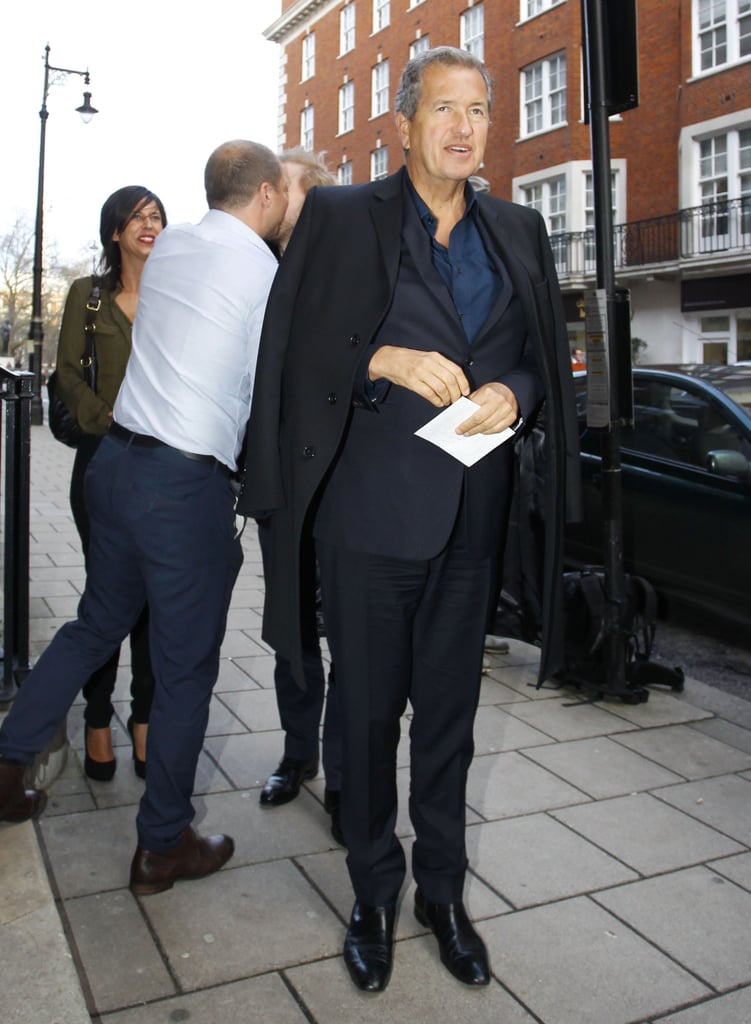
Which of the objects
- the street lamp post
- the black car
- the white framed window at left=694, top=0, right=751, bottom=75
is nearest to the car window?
the black car

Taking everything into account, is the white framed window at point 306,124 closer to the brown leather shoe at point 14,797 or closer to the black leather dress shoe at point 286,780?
the black leather dress shoe at point 286,780

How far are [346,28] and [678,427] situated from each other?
3702 centimetres

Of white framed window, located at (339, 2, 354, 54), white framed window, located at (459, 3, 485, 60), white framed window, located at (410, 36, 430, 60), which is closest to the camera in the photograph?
white framed window, located at (459, 3, 485, 60)

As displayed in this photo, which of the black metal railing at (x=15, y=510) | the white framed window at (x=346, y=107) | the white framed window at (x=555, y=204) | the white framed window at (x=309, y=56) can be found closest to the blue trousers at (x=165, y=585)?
the black metal railing at (x=15, y=510)

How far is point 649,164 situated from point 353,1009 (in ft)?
91.2

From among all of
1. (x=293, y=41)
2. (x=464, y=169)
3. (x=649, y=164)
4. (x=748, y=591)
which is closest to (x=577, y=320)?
(x=649, y=164)

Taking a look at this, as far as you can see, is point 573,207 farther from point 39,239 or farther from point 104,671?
point 104,671

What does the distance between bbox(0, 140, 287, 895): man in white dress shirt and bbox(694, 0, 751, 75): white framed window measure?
83.0ft

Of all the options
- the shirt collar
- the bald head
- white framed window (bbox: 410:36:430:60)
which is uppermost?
white framed window (bbox: 410:36:430:60)

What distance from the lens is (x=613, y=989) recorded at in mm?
2418

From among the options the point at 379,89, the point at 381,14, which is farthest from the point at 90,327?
the point at 381,14

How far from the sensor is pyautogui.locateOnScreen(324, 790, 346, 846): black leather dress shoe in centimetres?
314

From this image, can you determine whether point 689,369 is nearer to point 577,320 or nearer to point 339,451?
Answer: point 339,451

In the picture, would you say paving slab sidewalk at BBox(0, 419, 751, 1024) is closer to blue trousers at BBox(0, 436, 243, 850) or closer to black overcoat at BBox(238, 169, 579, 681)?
blue trousers at BBox(0, 436, 243, 850)
